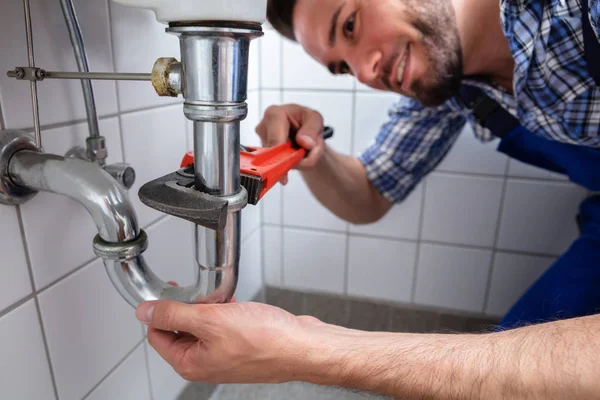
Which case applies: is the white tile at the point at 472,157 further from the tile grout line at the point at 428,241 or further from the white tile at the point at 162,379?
the white tile at the point at 162,379

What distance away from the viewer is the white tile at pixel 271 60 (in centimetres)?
83

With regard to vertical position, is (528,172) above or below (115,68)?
below

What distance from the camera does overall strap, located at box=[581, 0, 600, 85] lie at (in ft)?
1.51

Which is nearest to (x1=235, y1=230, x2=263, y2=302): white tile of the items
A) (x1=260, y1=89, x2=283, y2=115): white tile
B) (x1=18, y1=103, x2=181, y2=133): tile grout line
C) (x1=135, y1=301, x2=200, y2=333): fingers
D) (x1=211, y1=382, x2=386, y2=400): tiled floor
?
(x1=211, y1=382, x2=386, y2=400): tiled floor

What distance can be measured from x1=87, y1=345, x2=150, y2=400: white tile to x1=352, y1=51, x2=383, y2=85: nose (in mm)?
483

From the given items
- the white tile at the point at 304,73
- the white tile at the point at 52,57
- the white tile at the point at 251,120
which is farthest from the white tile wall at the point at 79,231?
the white tile at the point at 304,73

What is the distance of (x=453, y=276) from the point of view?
86 centimetres

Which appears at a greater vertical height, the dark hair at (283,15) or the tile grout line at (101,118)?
the dark hair at (283,15)

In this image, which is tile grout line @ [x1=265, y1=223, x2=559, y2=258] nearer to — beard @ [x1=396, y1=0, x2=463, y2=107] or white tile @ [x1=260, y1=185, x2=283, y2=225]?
white tile @ [x1=260, y1=185, x2=283, y2=225]

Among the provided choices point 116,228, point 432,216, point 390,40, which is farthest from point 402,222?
point 116,228

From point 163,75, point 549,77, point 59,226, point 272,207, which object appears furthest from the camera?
point 272,207

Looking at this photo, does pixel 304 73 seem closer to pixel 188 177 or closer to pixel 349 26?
pixel 349 26

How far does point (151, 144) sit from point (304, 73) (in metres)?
0.40

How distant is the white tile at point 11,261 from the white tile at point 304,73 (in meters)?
0.59
